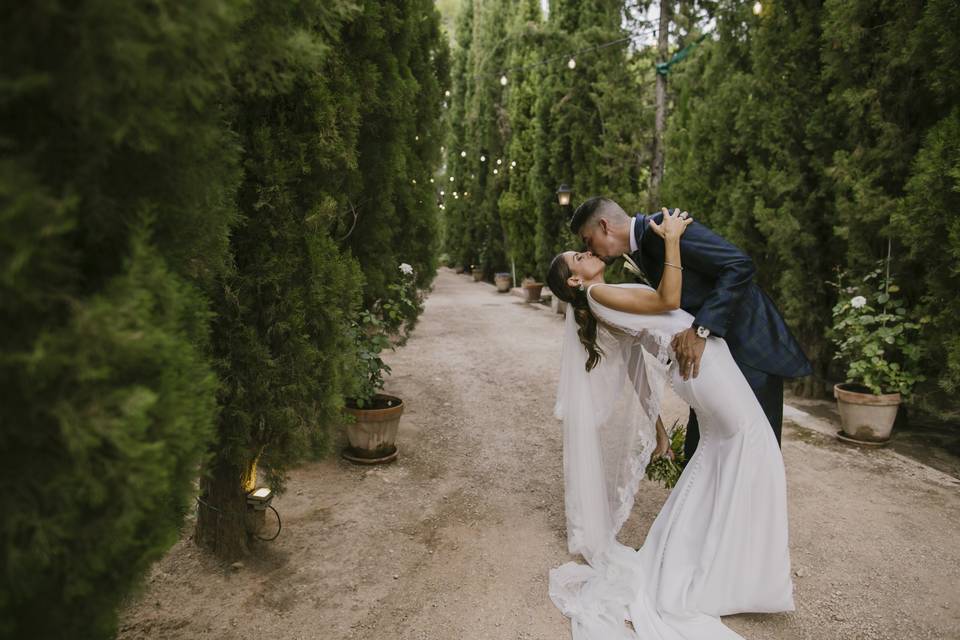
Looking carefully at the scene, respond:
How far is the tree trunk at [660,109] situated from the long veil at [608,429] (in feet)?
22.4

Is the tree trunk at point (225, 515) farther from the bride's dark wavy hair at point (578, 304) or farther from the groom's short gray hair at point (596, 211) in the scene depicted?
the groom's short gray hair at point (596, 211)

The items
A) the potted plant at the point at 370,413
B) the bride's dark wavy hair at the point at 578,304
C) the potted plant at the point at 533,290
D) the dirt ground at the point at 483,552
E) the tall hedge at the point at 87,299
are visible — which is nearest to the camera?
the tall hedge at the point at 87,299

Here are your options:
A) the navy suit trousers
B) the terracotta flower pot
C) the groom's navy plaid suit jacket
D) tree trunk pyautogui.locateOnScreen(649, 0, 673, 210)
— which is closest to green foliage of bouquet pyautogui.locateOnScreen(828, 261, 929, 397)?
the navy suit trousers

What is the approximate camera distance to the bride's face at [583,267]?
3074 millimetres

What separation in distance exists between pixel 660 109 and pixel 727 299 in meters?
8.17

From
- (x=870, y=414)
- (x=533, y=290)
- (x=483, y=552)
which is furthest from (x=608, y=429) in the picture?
(x=533, y=290)

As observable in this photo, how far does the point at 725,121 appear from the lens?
712 cm

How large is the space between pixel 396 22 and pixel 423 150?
212 centimetres

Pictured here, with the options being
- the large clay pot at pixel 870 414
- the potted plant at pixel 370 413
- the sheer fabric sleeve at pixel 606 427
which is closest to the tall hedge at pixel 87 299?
the sheer fabric sleeve at pixel 606 427

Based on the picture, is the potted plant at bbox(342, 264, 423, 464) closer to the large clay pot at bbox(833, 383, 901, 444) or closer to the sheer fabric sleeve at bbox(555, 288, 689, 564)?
the sheer fabric sleeve at bbox(555, 288, 689, 564)

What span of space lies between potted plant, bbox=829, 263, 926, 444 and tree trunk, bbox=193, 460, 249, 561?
4855 mm

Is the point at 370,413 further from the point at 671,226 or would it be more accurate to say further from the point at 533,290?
the point at 533,290

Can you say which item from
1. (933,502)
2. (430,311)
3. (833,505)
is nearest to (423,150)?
(833,505)

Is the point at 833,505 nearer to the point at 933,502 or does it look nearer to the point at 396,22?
the point at 933,502
